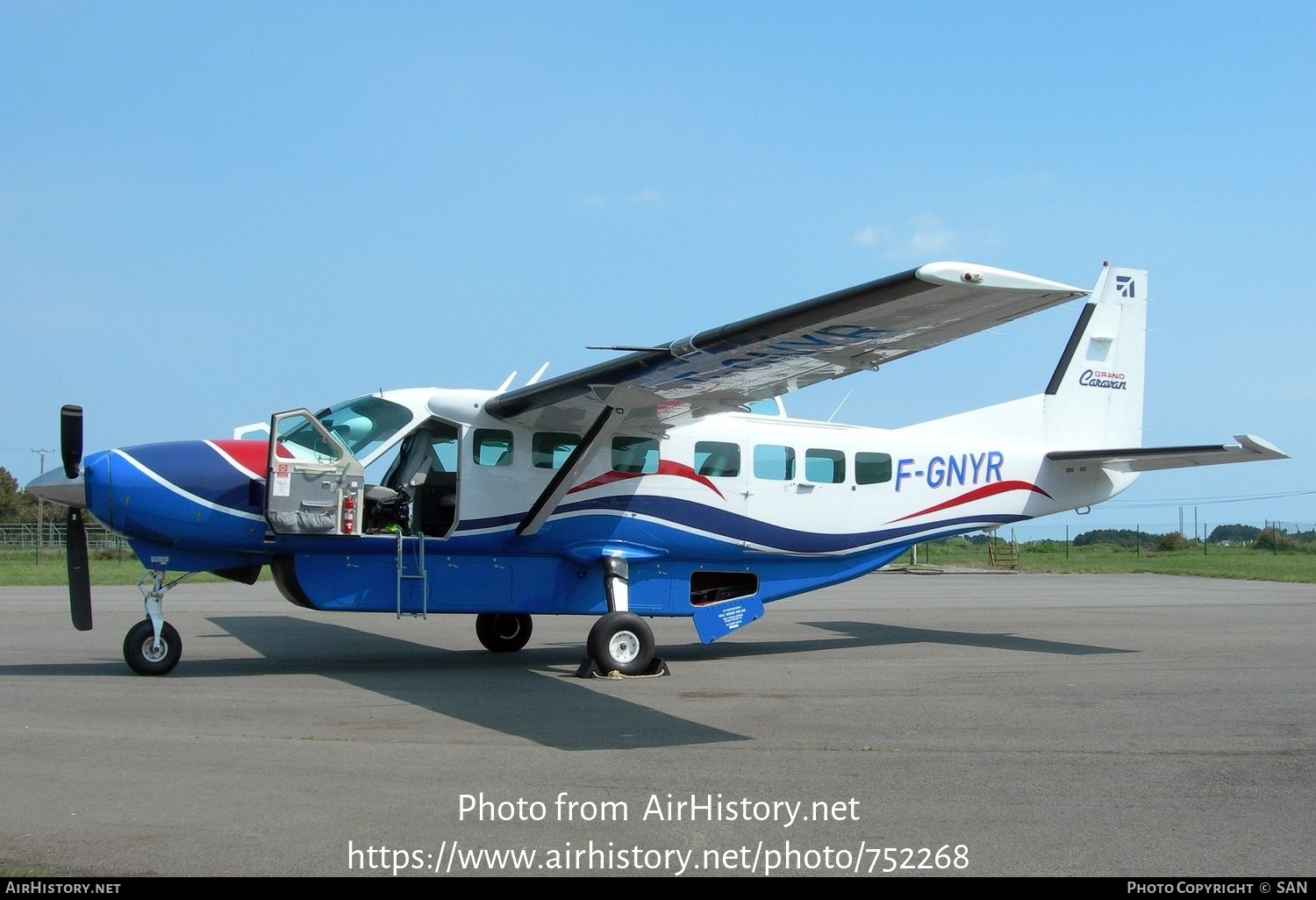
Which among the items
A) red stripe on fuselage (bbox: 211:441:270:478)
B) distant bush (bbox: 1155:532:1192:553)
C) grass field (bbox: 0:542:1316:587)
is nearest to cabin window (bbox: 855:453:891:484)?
red stripe on fuselage (bbox: 211:441:270:478)

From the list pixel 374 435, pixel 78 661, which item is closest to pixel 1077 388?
pixel 374 435

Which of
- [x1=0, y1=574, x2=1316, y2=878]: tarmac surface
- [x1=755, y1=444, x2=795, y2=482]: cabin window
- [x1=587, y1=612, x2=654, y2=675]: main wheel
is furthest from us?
[x1=755, y1=444, x2=795, y2=482]: cabin window

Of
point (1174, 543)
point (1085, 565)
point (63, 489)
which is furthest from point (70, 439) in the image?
point (1174, 543)

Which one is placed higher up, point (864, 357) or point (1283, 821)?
point (864, 357)

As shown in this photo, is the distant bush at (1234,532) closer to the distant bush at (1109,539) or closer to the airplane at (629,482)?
the distant bush at (1109,539)

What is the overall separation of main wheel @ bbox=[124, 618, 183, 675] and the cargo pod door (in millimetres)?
1570

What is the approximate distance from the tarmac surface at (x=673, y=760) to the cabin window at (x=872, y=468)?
218 centimetres

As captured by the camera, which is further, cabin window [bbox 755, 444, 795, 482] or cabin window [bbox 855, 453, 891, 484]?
cabin window [bbox 855, 453, 891, 484]

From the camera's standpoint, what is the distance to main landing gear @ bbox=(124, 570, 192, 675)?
34.2 ft

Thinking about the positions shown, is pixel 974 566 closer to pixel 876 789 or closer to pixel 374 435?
pixel 374 435

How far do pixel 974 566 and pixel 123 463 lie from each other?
3551cm

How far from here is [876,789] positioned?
6.11 metres

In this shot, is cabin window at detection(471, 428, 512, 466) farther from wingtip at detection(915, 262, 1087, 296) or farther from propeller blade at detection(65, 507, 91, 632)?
wingtip at detection(915, 262, 1087, 296)
